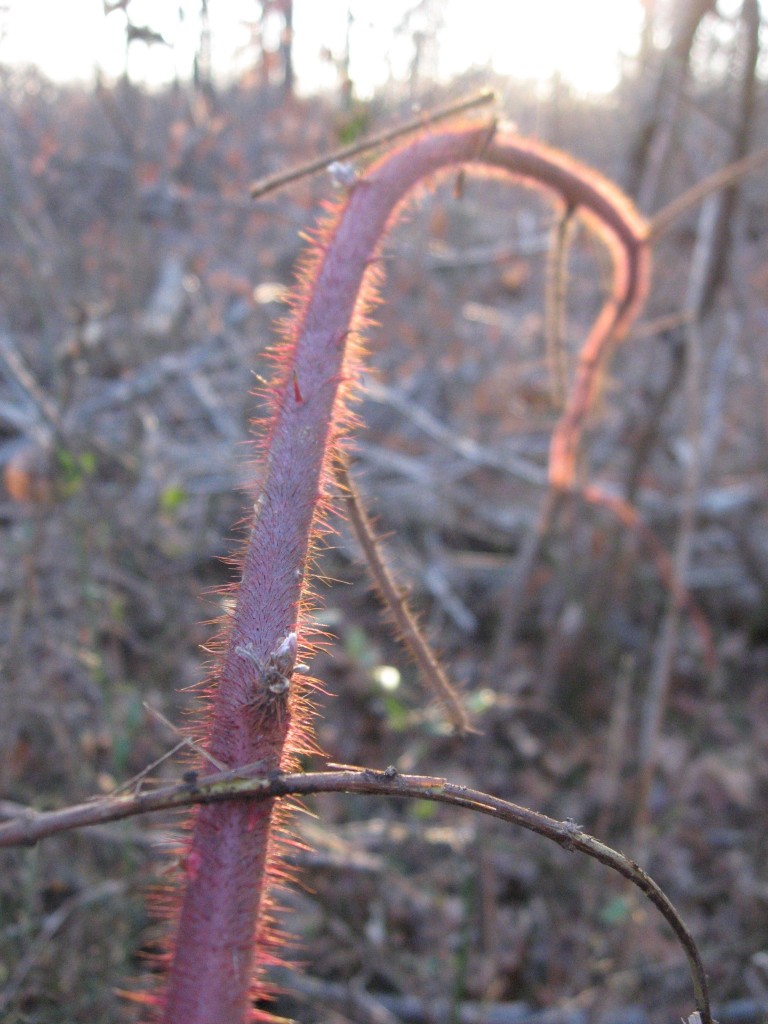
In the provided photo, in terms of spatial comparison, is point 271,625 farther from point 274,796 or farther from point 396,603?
point 396,603

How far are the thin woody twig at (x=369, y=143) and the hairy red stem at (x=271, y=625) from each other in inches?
5.2

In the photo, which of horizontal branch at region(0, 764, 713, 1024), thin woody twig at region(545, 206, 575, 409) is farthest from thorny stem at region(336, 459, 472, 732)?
thin woody twig at region(545, 206, 575, 409)

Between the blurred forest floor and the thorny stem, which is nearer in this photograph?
the thorny stem

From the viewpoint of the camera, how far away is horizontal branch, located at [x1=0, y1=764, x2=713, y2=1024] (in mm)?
681

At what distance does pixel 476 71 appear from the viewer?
327 centimetres

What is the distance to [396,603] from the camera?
105cm

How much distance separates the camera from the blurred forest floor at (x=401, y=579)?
2262mm

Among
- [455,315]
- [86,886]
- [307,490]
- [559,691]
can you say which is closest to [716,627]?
[559,691]

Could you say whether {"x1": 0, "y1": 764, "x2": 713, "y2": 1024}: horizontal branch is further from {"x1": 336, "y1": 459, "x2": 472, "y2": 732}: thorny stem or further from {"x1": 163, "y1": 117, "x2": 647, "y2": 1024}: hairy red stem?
{"x1": 336, "y1": 459, "x2": 472, "y2": 732}: thorny stem

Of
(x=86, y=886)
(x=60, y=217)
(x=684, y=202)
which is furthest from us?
(x=60, y=217)

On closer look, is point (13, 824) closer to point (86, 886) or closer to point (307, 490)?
point (307, 490)

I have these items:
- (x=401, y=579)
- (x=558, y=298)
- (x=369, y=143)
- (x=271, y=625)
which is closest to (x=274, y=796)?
(x=271, y=625)

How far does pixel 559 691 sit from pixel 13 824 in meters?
3.19

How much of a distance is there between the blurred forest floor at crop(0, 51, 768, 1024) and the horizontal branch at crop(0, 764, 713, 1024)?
81cm
